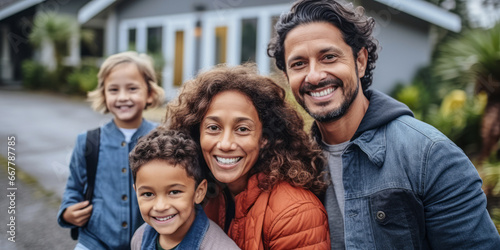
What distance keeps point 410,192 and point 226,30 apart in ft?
38.2

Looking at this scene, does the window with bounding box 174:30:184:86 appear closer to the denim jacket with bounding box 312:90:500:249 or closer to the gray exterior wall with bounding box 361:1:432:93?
the gray exterior wall with bounding box 361:1:432:93

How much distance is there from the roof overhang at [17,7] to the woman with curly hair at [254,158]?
18.4 meters

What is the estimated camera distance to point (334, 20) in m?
2.20

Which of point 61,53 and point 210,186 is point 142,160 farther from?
point 61,53

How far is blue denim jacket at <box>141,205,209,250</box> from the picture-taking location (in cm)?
209

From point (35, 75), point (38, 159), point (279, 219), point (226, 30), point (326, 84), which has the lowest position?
point (38, 159)

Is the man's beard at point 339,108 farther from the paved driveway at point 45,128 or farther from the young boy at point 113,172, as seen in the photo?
the paved driveway at point 45,128

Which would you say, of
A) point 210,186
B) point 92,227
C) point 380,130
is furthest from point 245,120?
point 92,227

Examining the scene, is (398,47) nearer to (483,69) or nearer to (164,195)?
(483,69)

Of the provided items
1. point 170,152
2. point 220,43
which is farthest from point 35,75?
point 170,152

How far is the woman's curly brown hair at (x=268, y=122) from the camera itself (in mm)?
2211

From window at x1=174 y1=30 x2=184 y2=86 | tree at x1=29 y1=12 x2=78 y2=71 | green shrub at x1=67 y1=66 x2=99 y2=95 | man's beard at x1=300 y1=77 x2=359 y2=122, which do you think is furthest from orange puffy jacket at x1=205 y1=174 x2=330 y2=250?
tree at x1=29 y1=12 x2=78 y2=71

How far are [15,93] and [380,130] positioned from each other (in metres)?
17.2

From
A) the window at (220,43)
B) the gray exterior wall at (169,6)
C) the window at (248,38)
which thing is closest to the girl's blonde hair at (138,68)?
the gray exterior wall at (169,6)
